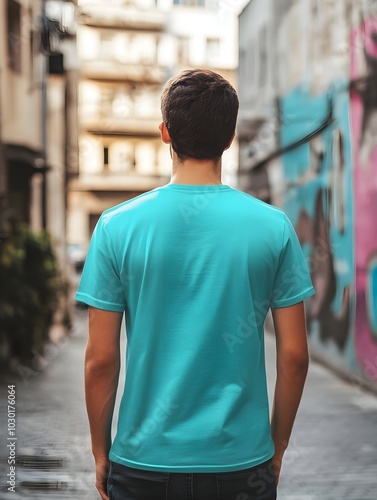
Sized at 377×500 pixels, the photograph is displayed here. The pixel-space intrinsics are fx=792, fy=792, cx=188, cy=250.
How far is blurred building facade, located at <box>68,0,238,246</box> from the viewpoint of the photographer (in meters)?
20.5

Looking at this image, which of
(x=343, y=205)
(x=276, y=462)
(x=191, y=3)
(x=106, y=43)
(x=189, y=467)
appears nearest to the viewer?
(x=189, y=467)

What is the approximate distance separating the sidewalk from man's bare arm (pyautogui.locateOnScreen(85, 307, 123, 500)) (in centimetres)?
288

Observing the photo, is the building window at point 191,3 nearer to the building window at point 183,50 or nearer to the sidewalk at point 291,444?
the building window at point 183,50

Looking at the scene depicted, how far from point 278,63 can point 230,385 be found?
11.6 m

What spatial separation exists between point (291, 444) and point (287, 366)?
422 centimetres

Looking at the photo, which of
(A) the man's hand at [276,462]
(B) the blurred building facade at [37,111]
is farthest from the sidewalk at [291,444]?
(A) the man's hand at [276,462]

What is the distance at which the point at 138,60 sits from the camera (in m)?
20.8

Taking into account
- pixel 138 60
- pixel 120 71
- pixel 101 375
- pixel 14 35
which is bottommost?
pixel 101 375

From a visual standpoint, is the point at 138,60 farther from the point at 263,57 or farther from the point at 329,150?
the point at 329,150

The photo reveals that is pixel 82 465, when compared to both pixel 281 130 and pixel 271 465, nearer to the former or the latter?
pixel 271 465

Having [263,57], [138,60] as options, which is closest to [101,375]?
[263,57]

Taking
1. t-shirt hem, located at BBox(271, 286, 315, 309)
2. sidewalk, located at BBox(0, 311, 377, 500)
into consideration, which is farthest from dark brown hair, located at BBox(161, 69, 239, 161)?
sidewalk, located at BBox(0, 311, 377, 500)

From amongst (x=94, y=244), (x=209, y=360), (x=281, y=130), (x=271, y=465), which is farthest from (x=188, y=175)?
(x=281, y=130)

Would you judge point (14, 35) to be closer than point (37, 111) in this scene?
Yes
